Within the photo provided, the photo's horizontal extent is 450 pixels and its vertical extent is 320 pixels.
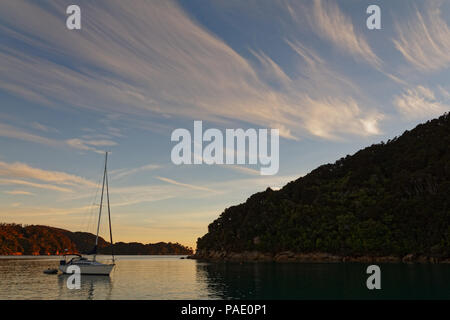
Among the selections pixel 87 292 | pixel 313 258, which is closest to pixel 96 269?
pixel 87 292

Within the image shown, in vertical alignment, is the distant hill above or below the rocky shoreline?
above

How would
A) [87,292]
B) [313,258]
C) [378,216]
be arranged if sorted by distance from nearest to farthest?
[87,292]
[313,258]
[378,216]

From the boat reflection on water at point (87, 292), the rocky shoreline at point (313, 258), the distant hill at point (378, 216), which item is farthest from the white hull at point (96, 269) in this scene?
the distant hill at point (378, 216)

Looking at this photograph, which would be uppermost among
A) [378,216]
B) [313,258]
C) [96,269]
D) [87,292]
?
[378,216]

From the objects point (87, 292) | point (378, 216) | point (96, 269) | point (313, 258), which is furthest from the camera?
point (378, 216)

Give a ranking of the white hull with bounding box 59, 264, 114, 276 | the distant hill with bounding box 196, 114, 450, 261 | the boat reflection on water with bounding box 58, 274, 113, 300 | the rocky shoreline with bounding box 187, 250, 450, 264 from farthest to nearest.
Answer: the distant hill with bounding box 196, 114, 450, 261
the rocky shoreline with bounding box 187, 250, 450, 264
the white hull with bounding box 59, 264, 114, 276
the boat reflection on water with bounding box 58, 274, 113, 300

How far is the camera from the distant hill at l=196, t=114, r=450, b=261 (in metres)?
143

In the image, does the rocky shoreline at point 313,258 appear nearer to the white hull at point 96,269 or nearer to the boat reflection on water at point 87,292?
the white hull at point 96,269

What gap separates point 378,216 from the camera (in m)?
162

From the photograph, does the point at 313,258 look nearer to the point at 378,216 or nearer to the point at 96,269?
the point at 378,216

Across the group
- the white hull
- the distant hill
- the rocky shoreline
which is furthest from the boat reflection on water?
the distant hill

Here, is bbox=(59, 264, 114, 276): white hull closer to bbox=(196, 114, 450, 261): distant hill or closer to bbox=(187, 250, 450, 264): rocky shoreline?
bbox=(187, 250, 450, 264): rocky shoreline
